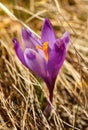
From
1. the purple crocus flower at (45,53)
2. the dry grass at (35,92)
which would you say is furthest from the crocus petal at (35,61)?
the dry grass at (35,92)

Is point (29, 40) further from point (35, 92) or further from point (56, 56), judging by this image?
point (35, 92)

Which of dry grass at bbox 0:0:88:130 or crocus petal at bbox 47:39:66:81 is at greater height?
crocus petal at bbox 47:39:66:81

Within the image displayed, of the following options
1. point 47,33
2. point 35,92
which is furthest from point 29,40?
point 35,92

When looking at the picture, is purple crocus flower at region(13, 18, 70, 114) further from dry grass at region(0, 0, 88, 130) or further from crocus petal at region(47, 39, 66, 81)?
dry grass at region(0, 0, 88, 130)

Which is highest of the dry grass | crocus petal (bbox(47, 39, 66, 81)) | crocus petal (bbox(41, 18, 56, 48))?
crocus petal (bbox(41, 18, 56, 48))

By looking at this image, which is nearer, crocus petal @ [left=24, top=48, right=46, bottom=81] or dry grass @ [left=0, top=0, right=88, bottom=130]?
crocus petal @ [left=24, top=48, right=46, bottom=81]

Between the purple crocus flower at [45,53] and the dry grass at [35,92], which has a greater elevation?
the purple crocus flower at [45,53]

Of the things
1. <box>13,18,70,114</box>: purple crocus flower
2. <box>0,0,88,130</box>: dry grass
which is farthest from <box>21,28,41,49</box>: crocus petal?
<box>0,0,88,130</box>: dry grass

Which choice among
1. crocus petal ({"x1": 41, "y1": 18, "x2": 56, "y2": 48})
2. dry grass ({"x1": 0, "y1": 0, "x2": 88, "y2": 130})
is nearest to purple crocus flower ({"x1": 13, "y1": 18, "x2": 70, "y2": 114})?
crocus petal ({"x1": 41, "y1": 18, "x2": 56, "y2": 48})

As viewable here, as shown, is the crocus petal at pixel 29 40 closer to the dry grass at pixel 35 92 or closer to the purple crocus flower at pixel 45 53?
the purple crocus flower at pixel 45 53
